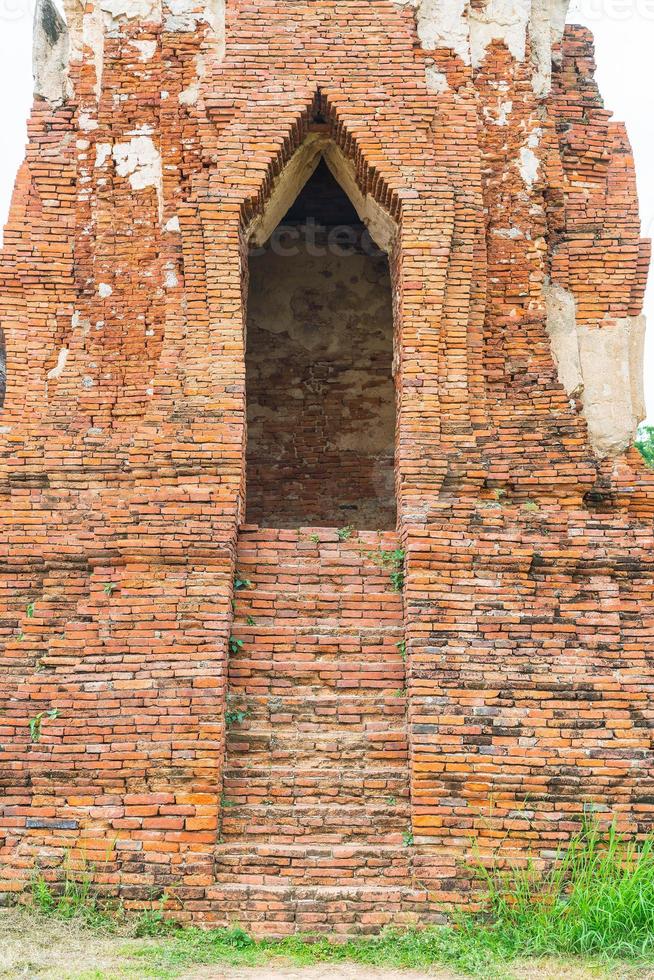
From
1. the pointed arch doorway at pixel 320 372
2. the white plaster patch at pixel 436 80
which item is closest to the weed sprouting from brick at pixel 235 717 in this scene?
the pointed arch doorway at pixel 320 372

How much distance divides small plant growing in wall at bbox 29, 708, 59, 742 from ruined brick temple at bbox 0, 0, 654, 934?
0.02 metres

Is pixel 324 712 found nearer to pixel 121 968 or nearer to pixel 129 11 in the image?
pixel 121 968

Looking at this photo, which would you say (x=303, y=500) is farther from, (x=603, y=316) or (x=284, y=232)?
(x=603, y=316)

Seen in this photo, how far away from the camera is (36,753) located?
21.0 ft

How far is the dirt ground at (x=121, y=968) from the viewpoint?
5270 mm

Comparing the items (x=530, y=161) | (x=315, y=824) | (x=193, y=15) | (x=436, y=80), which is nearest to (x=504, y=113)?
(x=530, y=161)

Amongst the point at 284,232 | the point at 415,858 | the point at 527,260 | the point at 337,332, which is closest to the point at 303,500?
the point at 337,332

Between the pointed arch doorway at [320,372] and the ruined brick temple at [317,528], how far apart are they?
7.80ft

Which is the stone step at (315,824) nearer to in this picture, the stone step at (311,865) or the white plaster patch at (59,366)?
the stone step at (311,865)

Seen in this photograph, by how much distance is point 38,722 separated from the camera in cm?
657

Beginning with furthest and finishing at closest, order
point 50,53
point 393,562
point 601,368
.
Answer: point 50,53
point 601,368
point 393,562

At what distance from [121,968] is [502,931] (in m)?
1.92

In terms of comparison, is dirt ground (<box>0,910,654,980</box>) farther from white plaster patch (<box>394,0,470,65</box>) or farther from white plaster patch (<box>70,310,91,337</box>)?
white plaster patch (<box>394,0,470,65</box>)

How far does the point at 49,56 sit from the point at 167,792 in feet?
19.5
